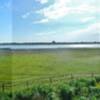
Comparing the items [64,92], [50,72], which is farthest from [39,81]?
[64,92]

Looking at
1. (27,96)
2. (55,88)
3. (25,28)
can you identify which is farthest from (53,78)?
(25,28)

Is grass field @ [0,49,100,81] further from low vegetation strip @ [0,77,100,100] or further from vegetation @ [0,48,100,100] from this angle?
low vegetation strip @ [0,77,100,100]

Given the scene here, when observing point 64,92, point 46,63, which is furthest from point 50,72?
point 64,92

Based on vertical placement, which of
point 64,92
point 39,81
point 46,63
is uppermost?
point 46,63

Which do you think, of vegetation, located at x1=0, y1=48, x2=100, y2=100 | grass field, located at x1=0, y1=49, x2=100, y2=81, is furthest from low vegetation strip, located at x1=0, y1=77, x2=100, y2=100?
grass field, located at x1=0, y1=49, x2=100, y2=81

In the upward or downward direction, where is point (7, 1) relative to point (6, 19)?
upward

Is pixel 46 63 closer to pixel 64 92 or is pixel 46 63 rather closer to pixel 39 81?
pixel 39 81

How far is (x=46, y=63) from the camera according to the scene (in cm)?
280

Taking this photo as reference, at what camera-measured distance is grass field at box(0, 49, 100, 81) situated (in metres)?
2.73

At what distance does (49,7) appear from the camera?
9.32 feet

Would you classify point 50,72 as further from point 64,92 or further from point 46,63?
point 64,92

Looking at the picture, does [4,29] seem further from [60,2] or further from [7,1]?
[60,2]

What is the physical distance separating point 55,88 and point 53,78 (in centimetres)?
10

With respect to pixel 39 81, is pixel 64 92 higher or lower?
lower
